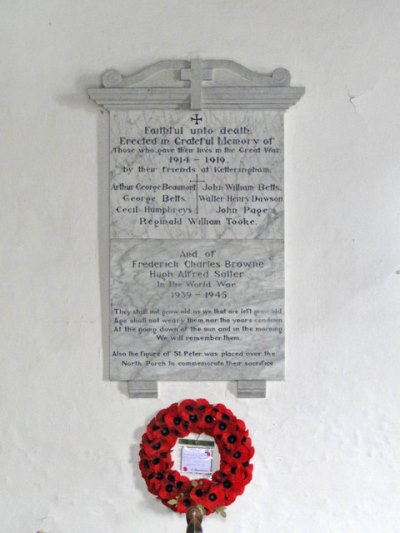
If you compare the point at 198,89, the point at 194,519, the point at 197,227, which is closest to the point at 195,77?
the point at 198,89

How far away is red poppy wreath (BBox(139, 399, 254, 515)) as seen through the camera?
7.38ft

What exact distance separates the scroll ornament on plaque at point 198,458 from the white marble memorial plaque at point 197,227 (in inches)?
5.2

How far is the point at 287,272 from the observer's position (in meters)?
2.35

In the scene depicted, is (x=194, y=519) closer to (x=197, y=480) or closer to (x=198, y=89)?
(x=197, y=480)

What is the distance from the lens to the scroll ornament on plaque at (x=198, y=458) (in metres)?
2.25

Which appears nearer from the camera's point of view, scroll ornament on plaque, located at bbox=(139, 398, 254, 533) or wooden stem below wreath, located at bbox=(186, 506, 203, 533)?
wooden stem below wreath, located at bbox=(186, 506, 203, 533)

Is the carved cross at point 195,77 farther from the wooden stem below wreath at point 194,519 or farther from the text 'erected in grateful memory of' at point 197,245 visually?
the wooden stem below wreath at point 194,519

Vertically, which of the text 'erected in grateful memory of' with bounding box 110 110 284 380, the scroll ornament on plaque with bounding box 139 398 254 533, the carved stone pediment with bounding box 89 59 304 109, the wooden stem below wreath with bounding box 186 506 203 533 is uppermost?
the carved stone pediment with bounding box 89 59 304 109

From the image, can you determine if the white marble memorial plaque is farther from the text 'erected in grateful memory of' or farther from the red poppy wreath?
the red poppy wreath

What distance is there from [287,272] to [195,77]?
81 cm

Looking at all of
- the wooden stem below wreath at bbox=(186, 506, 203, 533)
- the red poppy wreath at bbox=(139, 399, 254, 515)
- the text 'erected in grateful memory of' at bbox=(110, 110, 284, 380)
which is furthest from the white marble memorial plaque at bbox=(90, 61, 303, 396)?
the wooden stem below wreath at bbox=(186, 506, 203, 533)

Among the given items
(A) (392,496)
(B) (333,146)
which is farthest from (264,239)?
(A) (392,496)

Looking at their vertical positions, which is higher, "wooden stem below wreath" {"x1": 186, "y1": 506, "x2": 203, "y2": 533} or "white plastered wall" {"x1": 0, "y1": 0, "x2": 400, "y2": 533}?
"white plastered wall" {"x1": 0, "y1": 0, "x2": 400, "y2": 533}

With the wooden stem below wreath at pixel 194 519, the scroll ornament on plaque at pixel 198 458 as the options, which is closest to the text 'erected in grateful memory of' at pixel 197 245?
the scroll ornament on plaque at pixel 198 458
